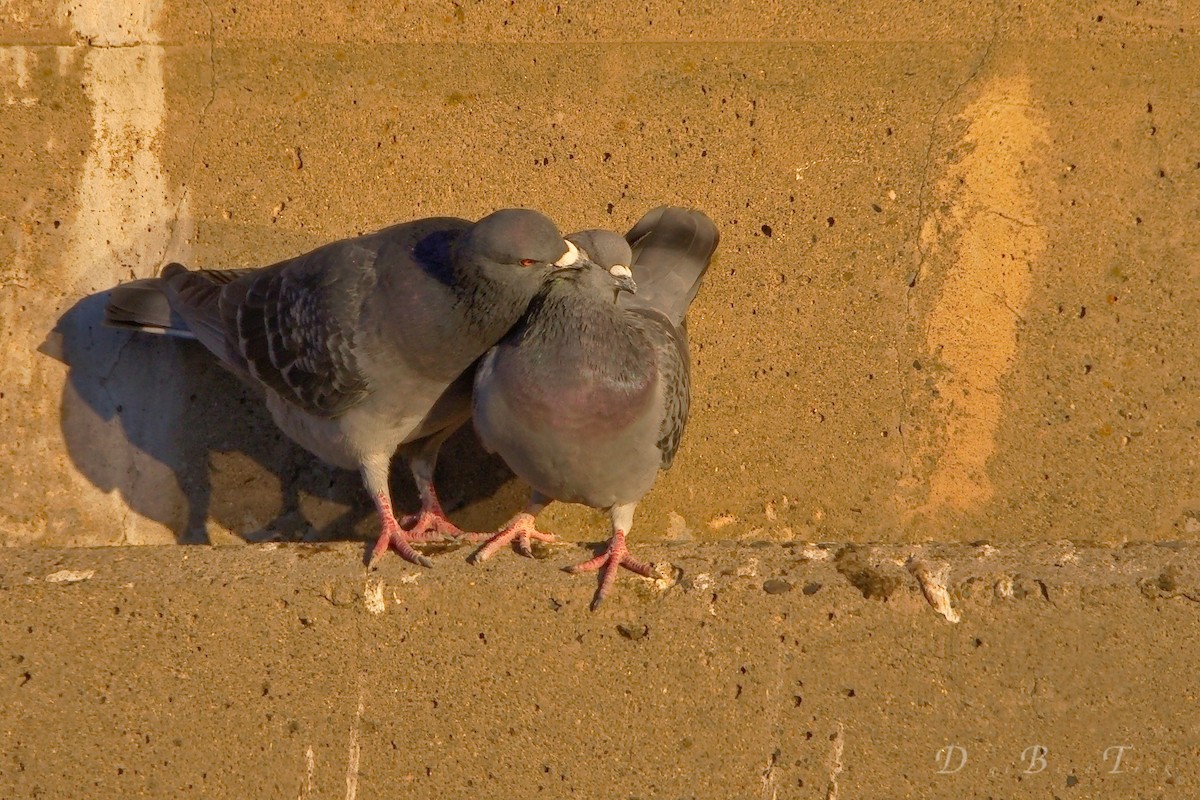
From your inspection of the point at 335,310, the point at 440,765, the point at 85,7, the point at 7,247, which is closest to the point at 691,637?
the point at 440,765

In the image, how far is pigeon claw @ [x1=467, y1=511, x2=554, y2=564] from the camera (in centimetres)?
302

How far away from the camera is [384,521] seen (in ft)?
10.8

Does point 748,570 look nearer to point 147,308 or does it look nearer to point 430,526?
point 430,526

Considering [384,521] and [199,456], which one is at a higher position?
[384,521]

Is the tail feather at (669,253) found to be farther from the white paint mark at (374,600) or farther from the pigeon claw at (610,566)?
the white paint mark at (374,600)

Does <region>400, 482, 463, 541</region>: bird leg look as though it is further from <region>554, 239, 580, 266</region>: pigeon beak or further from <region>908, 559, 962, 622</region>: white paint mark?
<region>908, 559, 962, 622</region>: white paint mark

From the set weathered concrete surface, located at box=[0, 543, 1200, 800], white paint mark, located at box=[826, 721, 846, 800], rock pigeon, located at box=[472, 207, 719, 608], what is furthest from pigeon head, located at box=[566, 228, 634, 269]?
white paint mark, located at box=[826, 721, 846, 800]

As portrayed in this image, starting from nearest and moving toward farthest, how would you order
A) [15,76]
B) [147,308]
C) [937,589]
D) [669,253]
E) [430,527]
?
1. [937,589]
2. [669,253]
3. [430,527]
4. [147,308]
5. [15,76]

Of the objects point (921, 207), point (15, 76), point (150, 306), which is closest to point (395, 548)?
point (150, 306)

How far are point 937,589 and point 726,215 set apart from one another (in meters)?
1.72

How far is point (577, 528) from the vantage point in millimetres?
3953

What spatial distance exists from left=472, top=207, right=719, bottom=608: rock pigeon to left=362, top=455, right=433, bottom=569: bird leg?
19 cm

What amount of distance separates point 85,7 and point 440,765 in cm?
316

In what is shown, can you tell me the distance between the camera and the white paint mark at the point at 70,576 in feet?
9.50
